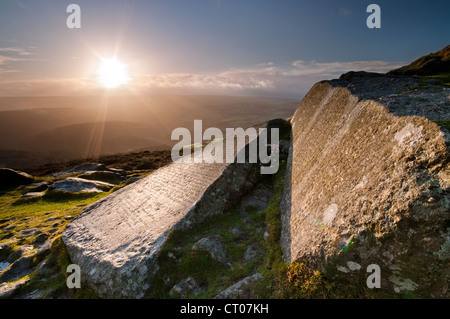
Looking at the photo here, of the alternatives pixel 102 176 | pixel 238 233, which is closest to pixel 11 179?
pixel 102 176

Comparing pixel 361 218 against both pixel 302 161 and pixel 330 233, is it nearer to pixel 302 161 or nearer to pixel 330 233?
pixel 330 233

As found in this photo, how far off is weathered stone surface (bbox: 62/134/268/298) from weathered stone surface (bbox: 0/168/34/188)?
34.5 metres

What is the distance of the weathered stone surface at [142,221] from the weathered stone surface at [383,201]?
361 cm

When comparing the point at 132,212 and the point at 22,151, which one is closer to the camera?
the point at 132,212

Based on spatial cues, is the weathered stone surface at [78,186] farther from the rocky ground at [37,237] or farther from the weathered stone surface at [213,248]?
the weathered stone surface at [213,248]

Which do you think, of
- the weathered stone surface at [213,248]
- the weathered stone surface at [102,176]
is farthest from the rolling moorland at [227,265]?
the weathered stone surface at [102,176]

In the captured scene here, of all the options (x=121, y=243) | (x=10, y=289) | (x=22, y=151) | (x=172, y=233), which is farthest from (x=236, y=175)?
(x=22, y=151)

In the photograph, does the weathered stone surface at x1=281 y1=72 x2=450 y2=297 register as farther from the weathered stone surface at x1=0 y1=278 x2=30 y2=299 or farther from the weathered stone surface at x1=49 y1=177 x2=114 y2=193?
the weathered stone surface at x1=49 y1=177 x2=114 y2=193

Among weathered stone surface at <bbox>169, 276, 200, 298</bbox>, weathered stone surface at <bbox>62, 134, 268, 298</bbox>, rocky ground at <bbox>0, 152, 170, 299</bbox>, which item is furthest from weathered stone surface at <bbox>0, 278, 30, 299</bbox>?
weathered stone surface at <bbox>169, 276, 200, 298</bbox>

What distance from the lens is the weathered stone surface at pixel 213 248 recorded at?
25.7 ft

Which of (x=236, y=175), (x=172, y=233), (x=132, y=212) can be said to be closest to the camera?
(x=172, y=233)

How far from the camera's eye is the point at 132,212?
41.3ft

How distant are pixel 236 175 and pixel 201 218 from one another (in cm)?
277
